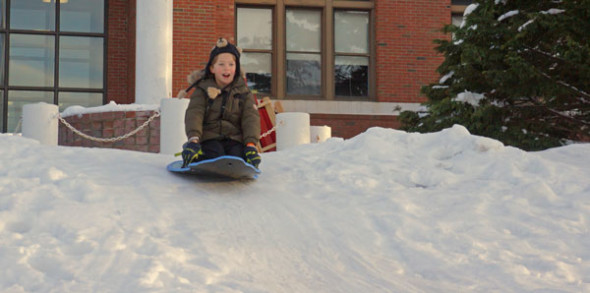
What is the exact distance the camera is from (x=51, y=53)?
597 inches

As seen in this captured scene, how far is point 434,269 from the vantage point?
15.2ft

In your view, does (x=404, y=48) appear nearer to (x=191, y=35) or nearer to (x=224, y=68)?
(x=191, y=35)

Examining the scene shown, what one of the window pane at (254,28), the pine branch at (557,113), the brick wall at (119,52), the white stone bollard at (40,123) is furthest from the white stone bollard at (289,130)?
the brick wall at (119,52)

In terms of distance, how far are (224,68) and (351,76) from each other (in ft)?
30.2

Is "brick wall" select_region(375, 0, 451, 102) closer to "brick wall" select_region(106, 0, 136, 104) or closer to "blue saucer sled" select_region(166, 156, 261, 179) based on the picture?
"brick wall" select_region(106, 0, 136, 104)

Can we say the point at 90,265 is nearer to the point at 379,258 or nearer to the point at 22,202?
the point at 22,202

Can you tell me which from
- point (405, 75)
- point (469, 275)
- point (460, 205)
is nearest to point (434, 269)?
point (469, 275)

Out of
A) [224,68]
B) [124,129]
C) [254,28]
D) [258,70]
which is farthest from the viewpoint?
[254,28]

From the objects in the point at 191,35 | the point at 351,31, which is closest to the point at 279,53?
the point at 351,31

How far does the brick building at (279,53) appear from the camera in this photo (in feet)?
48.6

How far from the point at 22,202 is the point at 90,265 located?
1.20 m

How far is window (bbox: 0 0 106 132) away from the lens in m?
14.8

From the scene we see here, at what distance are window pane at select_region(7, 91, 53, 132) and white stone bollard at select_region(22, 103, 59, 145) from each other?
17.2 ft

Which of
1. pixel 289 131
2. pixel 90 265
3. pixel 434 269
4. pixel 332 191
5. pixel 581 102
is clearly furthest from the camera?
pixel 289 131
